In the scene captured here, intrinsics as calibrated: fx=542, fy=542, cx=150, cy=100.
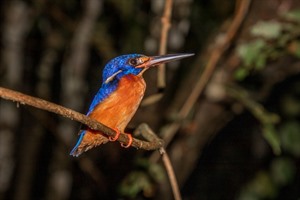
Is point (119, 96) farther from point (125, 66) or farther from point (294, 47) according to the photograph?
point (294, 47)

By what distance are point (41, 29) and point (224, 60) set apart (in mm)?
2339

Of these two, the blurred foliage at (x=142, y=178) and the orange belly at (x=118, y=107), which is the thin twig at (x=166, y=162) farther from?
the blurred foliage at (x=142, y=178)

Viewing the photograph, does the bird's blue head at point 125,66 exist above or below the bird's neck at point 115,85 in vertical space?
above

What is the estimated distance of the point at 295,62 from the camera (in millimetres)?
3525

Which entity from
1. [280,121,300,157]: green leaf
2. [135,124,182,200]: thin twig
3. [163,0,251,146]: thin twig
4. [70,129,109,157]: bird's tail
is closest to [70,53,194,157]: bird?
[70,129,109,157]: bird's tail

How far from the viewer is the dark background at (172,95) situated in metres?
3.23

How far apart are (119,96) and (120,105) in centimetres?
4

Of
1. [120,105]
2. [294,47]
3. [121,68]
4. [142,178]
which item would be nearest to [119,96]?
[120,105]

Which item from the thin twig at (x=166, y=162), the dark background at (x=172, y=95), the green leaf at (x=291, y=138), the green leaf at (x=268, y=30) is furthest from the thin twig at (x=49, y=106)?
the green leaf at (x=291, y=138)

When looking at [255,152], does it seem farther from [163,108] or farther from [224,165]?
[163,108]

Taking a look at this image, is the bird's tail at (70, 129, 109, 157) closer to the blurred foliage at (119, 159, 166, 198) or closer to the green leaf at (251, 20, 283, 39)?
the blurred foliage at (119, 159, 166, 198)

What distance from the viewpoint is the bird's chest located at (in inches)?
103

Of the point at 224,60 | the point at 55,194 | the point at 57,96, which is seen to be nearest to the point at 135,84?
the point at 224,60

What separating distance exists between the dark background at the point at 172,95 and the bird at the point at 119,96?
1.86ft
